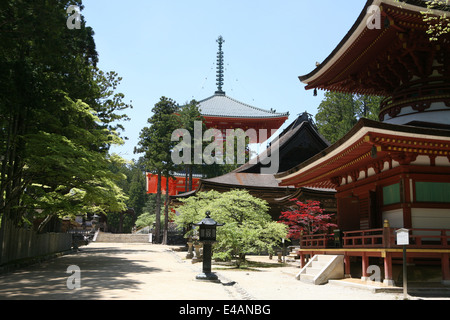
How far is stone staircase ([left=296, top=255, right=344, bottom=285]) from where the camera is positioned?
13.3 m

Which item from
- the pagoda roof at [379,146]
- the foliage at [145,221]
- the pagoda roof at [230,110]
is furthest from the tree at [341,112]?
the foliage at [145,221]

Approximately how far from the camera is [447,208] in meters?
12.6

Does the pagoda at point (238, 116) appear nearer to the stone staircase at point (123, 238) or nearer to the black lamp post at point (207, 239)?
the stone staircase at point (123, 238)

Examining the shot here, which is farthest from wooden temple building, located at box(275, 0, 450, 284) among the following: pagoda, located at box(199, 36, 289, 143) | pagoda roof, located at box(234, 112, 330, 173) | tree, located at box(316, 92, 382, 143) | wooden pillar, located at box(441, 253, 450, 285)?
pagoda, located at box(199, 36, 289, 143)

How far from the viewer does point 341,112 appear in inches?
1667

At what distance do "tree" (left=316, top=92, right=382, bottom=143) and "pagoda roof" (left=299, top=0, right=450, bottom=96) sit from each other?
70.8 feet

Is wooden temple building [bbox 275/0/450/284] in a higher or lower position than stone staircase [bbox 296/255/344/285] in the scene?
higher

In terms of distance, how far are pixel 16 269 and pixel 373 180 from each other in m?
14.0

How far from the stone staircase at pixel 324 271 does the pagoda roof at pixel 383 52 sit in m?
7.12

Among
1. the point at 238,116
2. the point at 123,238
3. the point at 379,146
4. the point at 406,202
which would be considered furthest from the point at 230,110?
the point at 379,146

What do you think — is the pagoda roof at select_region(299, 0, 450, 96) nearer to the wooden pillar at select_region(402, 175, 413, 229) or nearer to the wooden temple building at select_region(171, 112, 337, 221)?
the wooden pillar at select_region(402, 175, 413, 229)

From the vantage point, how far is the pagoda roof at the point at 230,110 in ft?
164

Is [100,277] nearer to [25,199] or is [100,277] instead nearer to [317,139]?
[25,199]
